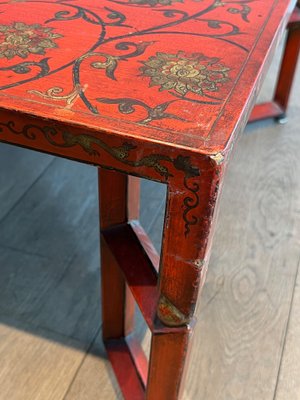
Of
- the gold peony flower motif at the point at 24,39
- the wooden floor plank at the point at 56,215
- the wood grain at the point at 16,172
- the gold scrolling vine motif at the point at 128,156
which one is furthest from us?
the wood grain at the point at 16,172

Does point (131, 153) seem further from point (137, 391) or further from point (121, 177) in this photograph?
point (137, 391)

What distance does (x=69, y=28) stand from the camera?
585 mm

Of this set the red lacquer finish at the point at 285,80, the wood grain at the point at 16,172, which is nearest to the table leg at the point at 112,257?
the wood grain at the point at 16,172

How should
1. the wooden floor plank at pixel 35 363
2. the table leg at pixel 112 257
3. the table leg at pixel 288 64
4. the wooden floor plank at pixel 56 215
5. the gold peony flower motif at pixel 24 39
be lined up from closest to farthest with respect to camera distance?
the gold peony flower motif at pixel 24 39 → the table leg at pixel 112 257 → the wooden floor plank at pixel 35 363 → the wooden floor plank at pixel 56 215 → the table leg at pixel 288 64

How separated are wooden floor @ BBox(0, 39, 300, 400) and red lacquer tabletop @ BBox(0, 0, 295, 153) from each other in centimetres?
51

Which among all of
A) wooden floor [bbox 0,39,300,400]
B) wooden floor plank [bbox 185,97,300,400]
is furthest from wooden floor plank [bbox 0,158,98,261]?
wooden floor plank [bbox 185,97,300,400]

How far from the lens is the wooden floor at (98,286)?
818 millimetres

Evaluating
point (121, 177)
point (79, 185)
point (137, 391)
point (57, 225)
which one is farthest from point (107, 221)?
point (79, 185)

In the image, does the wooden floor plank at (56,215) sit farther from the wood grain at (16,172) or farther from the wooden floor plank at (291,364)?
the wooden floor plank at (291,364)

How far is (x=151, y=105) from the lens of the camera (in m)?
0.46

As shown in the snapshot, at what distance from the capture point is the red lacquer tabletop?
1.44 feet

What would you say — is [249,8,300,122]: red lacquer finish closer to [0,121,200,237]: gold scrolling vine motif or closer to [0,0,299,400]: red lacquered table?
[0,0,299,400]: red lacquered table

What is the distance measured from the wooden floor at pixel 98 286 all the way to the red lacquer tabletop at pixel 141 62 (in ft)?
1.68

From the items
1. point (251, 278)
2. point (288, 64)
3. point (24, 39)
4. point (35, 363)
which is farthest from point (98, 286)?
point (288, 64)
